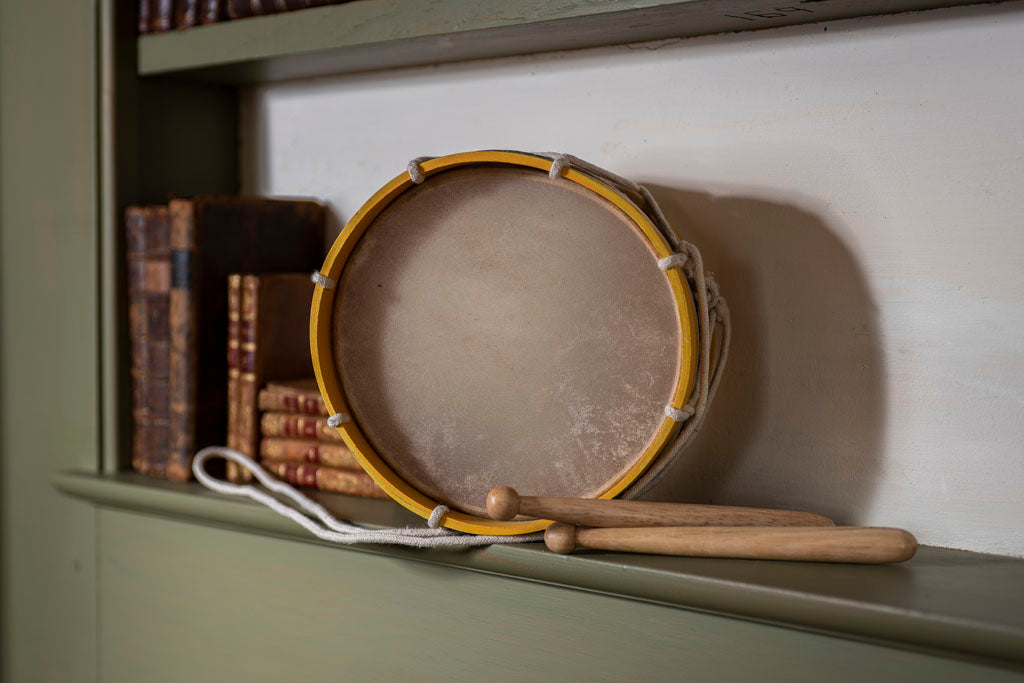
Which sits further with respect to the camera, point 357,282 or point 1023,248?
point 357,282

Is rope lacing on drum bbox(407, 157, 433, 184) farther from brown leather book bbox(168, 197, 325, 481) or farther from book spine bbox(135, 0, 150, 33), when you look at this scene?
book spine bbox(135, 0, 150, 33)

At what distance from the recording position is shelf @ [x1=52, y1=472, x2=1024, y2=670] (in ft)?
2.61

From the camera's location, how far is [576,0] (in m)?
1.03

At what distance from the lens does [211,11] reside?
130 centimetres

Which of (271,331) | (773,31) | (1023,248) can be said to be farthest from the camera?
(271,331)

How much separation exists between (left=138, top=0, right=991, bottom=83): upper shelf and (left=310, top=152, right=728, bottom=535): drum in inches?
7.1

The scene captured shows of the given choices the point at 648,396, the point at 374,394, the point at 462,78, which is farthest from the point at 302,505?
the point at 462,78

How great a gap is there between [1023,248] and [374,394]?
0.73 meters

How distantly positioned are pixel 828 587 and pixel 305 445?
688mm

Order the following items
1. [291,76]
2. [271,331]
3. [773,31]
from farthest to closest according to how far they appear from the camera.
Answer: [291,76], [271,331], [773,31]

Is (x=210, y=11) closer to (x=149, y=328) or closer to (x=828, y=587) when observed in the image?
(x=149, y=328)

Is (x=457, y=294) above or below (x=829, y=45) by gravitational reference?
below

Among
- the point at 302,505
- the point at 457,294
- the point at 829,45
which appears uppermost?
the point at 829,45

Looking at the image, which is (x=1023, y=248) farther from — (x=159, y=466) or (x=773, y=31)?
(x=159, y=466)
